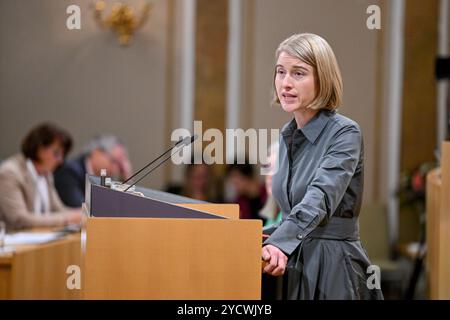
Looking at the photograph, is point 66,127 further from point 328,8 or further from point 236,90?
point 328,8

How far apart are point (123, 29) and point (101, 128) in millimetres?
1064

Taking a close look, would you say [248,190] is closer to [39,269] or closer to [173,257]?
[39,269]

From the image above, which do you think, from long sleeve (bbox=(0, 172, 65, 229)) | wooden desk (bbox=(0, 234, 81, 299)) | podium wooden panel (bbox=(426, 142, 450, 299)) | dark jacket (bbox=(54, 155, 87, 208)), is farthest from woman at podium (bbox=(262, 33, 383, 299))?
dark jacket (bbox=(54, 155, 87, 208))

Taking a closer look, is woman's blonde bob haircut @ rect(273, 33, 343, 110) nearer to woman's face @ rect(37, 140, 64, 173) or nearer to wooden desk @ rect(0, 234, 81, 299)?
wooden desk @ rect(0, 234, 81, 299)

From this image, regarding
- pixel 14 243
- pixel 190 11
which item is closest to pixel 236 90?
pixel 190 11

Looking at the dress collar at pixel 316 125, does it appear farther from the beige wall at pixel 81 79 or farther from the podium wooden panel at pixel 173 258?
the beige wall at pixel 81 79

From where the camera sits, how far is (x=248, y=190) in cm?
639

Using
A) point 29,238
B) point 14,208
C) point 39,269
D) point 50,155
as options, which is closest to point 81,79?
point 50,155

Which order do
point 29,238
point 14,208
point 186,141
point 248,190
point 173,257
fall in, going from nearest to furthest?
→ 1. point 173,257
2. point 186,141
3. point 29,238
4. point 14,208
5. point 248,190

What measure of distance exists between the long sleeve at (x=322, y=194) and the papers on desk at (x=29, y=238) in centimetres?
257

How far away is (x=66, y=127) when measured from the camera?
21.6 ft

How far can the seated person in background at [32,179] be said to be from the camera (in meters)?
5.50

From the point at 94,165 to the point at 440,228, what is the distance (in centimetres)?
311

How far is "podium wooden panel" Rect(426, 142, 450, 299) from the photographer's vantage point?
337 cm
